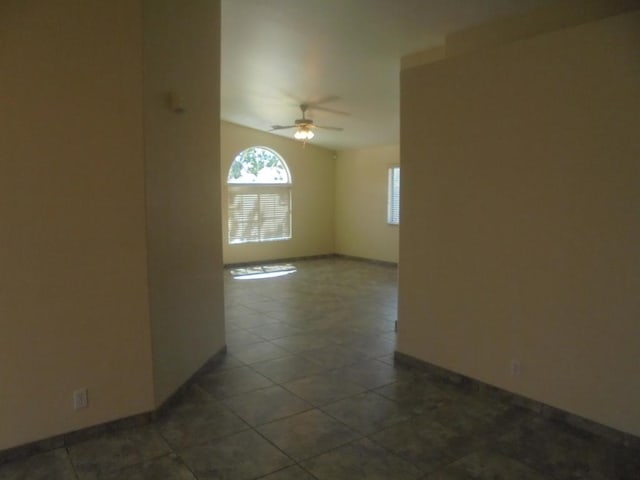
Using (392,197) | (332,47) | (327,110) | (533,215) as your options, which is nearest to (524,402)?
(533,215)

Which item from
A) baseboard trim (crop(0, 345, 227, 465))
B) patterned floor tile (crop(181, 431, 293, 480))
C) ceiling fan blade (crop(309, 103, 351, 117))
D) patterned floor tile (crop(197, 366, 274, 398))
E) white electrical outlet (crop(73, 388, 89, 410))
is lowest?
patterned floor tile (crop(181, 431, 293, 480))

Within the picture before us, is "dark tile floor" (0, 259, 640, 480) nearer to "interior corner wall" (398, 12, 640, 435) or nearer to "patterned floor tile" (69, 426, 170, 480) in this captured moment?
"patterned floor tile" (69, 426, 170, 480)

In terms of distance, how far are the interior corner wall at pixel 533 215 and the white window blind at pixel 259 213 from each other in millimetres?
5923

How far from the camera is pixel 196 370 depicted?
3.53m

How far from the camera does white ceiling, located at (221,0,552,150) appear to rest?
11.2 ft

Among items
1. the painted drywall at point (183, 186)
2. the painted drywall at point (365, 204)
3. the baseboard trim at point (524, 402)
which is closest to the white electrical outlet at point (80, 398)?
the painted drywall at point (183, 186)

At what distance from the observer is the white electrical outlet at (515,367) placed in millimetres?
3092

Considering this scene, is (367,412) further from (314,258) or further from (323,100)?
(314,258)

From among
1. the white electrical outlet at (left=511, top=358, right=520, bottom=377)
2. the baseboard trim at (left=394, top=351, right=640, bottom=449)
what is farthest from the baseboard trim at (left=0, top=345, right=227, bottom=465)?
the white electrical outlet at (left=511, top=358, right=520, bottom=377)

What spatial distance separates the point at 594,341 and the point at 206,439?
94.6 inches

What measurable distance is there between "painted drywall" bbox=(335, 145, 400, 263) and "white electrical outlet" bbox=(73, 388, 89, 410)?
7.25 metres

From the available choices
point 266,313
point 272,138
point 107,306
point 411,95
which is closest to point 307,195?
point 272,138

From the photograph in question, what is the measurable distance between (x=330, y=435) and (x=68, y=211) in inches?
79.0

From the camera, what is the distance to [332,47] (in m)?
4.32
